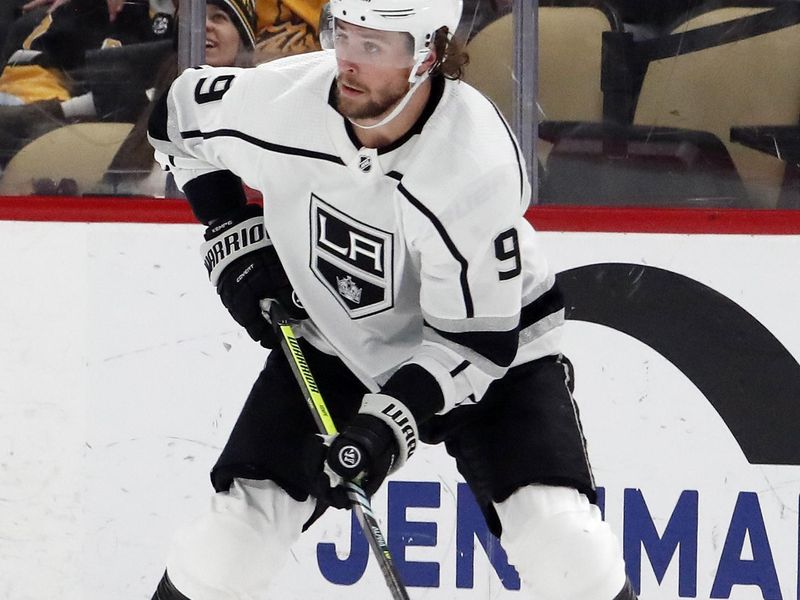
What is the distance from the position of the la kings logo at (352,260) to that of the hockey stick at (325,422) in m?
0.10

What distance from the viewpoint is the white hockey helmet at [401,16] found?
1815 millimetres

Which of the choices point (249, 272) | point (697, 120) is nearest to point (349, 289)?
point (249, 272)

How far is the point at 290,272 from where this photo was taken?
2.06 metres

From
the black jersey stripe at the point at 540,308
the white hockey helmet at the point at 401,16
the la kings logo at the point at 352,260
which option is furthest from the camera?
the black jersey stripe at the point at 540,308

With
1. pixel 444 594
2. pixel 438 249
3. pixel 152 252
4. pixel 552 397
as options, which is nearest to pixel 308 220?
pixel 438 249

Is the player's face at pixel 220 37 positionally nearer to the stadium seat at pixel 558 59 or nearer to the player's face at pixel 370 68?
the stadium seat at pixel 558 59

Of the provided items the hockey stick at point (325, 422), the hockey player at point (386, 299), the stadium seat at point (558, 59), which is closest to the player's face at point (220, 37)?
the stadium seat at point (558, 59)

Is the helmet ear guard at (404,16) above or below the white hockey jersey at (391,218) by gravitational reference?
above

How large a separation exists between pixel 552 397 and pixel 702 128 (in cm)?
90

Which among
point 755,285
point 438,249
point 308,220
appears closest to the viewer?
point 438,249

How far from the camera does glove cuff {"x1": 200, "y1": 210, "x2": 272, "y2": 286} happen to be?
2.11 meters

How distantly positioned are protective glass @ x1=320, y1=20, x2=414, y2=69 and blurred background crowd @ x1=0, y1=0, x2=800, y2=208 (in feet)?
2.72

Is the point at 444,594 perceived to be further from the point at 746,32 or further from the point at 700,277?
the point at 746,32

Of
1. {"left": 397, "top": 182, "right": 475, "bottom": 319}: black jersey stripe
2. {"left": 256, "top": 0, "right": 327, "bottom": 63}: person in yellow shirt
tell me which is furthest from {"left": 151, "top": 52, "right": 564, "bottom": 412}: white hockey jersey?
{"left": 256, "top": 0, "right": 327, "bottom": 63}: person in yellow shirt
